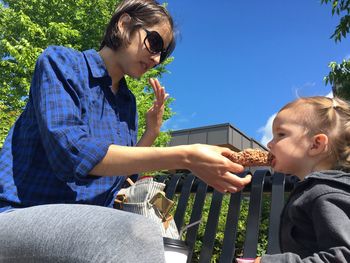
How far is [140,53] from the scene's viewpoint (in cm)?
Answer: 213

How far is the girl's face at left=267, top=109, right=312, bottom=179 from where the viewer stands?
6.95 ft

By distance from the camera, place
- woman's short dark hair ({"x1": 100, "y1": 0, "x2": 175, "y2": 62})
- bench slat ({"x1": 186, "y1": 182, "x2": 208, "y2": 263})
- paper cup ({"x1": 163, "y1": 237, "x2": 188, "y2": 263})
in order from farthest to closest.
A: bench slat ({"x1": 186, "y1": 182, "x2": 208, "y2": 263}) → woman's short dark hair ({"x1": 100, "y1": 0, "x2": 175, "y2": 62}) → paper cup ({"x1": 163, "y1": 237, "x2": 188, "y2": 263})

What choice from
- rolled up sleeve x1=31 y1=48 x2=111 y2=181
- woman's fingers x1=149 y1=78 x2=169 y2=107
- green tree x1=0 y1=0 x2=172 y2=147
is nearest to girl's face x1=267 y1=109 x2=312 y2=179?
woman's fingers x1=149 y1=78 x2=169 y2=107

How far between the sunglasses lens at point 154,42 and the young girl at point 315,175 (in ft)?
2.58

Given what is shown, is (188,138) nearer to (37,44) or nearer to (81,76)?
(37,44)

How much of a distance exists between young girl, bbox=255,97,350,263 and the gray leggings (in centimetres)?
73

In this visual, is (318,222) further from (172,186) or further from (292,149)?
(172,186)

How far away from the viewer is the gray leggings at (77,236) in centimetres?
113

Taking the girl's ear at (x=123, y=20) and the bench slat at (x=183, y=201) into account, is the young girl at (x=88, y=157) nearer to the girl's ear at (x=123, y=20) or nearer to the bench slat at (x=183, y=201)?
the girl's ear at (x=123, y=20)

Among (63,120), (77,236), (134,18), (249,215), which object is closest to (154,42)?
(134,18)

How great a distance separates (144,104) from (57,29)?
3767 millimetres

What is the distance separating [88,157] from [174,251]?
A: 88cm

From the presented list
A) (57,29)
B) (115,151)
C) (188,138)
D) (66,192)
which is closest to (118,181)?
(66,192)

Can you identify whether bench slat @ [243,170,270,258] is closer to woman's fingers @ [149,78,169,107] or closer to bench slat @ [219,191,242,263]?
bench slat @ [219,191,242,263]
